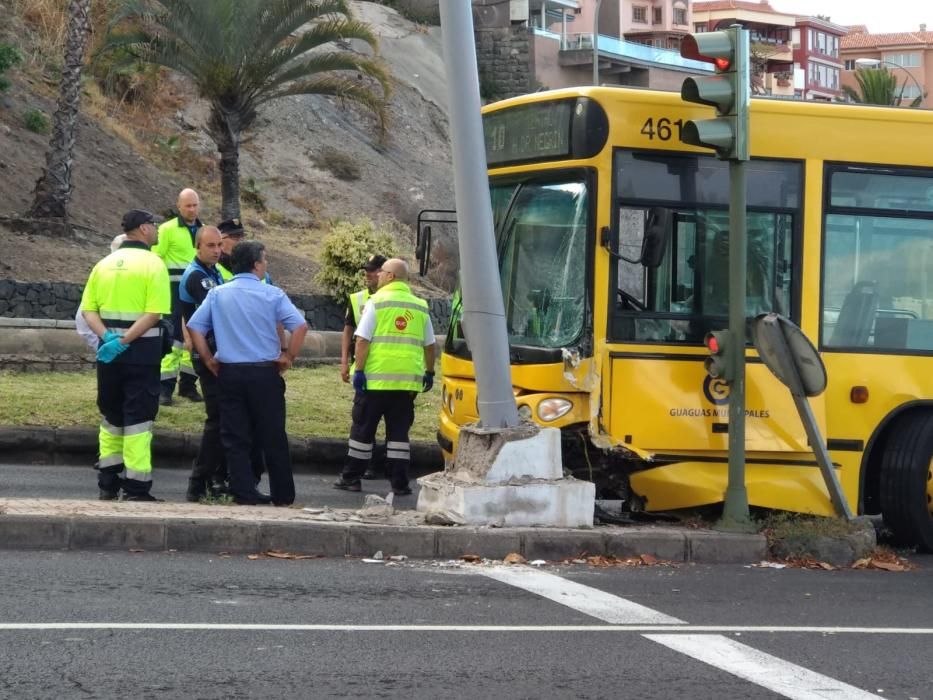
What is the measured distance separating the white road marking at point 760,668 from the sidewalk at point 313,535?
2203 mm

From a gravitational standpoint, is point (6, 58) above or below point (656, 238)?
above

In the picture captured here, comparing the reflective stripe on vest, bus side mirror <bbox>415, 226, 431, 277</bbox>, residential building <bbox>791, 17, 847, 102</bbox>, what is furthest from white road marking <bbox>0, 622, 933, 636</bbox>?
residential building <bbox>791, 17, 847, 102</bbox>

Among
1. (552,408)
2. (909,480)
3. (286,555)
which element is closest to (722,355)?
(552,408)

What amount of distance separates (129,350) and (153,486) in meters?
2.05

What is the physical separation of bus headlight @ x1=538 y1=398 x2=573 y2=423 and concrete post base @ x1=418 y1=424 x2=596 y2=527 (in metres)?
0.33

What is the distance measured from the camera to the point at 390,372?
11609 millimetres

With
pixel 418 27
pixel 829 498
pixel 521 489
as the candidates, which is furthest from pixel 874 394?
pixel 418 27

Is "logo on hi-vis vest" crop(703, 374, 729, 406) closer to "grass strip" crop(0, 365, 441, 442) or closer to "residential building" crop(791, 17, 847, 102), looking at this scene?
"grass strip" crop(0, 365, 441, 442)

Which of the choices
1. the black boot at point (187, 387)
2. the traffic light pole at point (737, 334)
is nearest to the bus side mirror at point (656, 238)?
the traffic light pole at point (737, 334)

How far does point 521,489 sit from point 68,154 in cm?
1603

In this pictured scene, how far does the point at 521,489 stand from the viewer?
920 cm

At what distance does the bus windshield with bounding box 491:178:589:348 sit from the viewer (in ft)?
31.7

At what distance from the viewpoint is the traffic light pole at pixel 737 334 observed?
929cm

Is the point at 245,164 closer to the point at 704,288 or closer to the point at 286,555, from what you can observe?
the point at 704,288
